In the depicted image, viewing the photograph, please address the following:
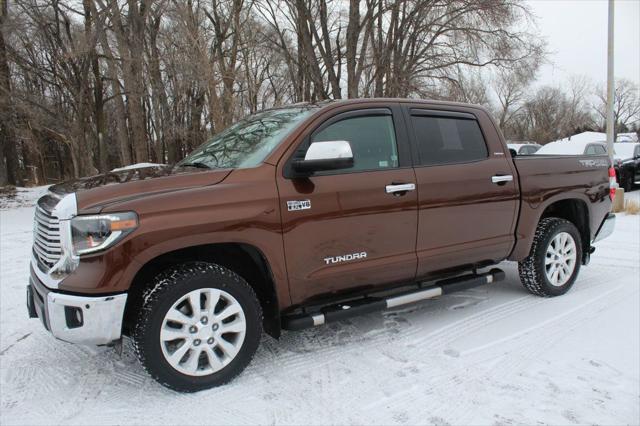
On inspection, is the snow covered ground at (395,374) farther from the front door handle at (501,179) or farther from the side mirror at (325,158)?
the side mirror at (325,158)

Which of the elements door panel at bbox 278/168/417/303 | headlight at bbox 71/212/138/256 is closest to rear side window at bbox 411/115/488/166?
door panel at bbox 278/168/417/303

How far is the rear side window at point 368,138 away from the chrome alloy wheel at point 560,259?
2099mm

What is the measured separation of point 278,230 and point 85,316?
1.24 m

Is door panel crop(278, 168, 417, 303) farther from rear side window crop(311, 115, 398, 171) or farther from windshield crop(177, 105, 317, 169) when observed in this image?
windshield crop(177, 105, 317, 169)

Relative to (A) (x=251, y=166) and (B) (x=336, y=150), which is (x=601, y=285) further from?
(A) (x=251, y=166)

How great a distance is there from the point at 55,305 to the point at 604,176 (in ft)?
17.3

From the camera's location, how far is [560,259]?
15.6 ft

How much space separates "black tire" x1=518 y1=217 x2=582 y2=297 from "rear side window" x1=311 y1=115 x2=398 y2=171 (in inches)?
75.9

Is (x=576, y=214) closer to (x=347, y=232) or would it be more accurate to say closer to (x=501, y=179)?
(x=501, y=179)

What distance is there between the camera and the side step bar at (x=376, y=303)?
10.7 feet

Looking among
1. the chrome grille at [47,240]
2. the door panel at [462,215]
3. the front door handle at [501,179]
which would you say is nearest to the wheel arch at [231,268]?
the chrome grille at [47,240]

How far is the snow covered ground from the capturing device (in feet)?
9.06

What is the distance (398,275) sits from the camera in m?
3.72

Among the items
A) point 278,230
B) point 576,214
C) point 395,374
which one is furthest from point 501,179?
point 278,230
